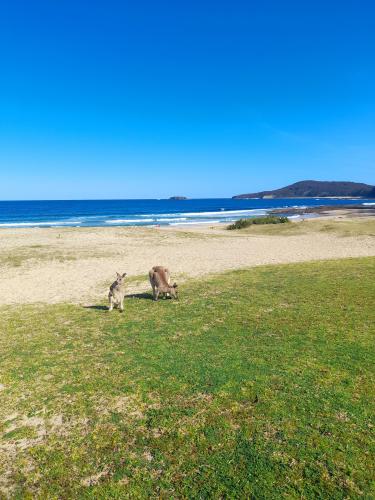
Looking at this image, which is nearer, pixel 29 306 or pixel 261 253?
pixel 29 306

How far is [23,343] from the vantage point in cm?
826

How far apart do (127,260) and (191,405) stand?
16946 millimetres

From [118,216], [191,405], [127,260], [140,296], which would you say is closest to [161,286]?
[140,296]

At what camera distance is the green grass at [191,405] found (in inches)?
161

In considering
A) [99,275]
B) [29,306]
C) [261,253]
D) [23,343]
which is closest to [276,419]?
[23,343]

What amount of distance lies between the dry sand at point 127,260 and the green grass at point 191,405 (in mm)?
4148

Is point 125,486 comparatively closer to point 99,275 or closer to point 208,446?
point 208,446

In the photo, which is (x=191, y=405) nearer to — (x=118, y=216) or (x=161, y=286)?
(x=161, y=286)

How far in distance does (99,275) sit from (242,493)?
14267mm

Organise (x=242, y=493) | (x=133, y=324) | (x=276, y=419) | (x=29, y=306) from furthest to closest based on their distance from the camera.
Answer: (x=29, y=306) → (x=133, y=324) → (x=276, y=419) → (x=242, y=493)

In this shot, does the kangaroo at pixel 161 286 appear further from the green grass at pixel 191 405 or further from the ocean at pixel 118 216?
the ocean at pixel 118 216

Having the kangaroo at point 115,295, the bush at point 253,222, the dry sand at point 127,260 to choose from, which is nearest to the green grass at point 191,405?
the kangaroo at point 115,295

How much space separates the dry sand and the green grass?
4.15m

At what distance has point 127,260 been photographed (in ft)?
71.9
